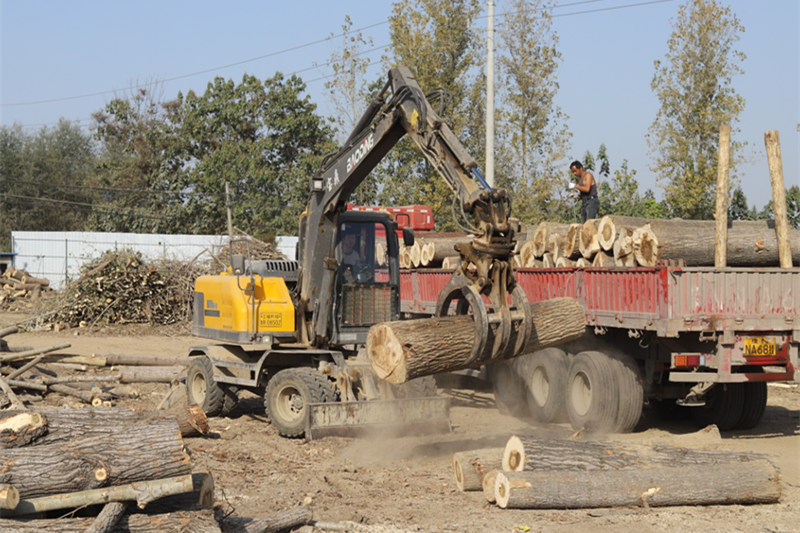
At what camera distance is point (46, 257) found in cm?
3503

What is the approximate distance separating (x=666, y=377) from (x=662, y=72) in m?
16.8

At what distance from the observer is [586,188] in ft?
47.4

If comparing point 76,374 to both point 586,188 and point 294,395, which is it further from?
point 586,188

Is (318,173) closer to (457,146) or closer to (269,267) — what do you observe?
(269,267)

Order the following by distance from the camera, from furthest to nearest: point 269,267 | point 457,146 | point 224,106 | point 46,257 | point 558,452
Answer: point 224,106 → point 46,257 → point 269,267 → point 457,146 → point 558,452

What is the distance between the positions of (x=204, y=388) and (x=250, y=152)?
2892cm

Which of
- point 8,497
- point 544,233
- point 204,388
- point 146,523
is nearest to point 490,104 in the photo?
point 544,233

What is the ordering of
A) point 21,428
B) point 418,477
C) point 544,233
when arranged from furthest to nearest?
1. point 544,233
2. point 418,477
3. point 21,428

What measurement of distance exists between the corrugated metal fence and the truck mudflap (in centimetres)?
2209

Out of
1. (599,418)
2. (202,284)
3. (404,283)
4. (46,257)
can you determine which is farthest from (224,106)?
(599,418)

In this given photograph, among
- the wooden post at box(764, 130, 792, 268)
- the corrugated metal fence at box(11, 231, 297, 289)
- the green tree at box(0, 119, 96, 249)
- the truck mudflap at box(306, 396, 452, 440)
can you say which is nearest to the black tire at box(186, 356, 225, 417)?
the truck mudflap at box(306, 396, 452, 440)

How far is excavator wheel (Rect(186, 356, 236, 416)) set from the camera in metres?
12.1

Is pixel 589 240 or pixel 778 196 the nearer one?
pixel 778 196

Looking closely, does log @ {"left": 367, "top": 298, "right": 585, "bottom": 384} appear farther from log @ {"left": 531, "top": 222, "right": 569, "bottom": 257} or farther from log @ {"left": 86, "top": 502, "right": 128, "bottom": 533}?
log @ {"left": 531, "top": 222, "right": 569, "bottom": 257}
